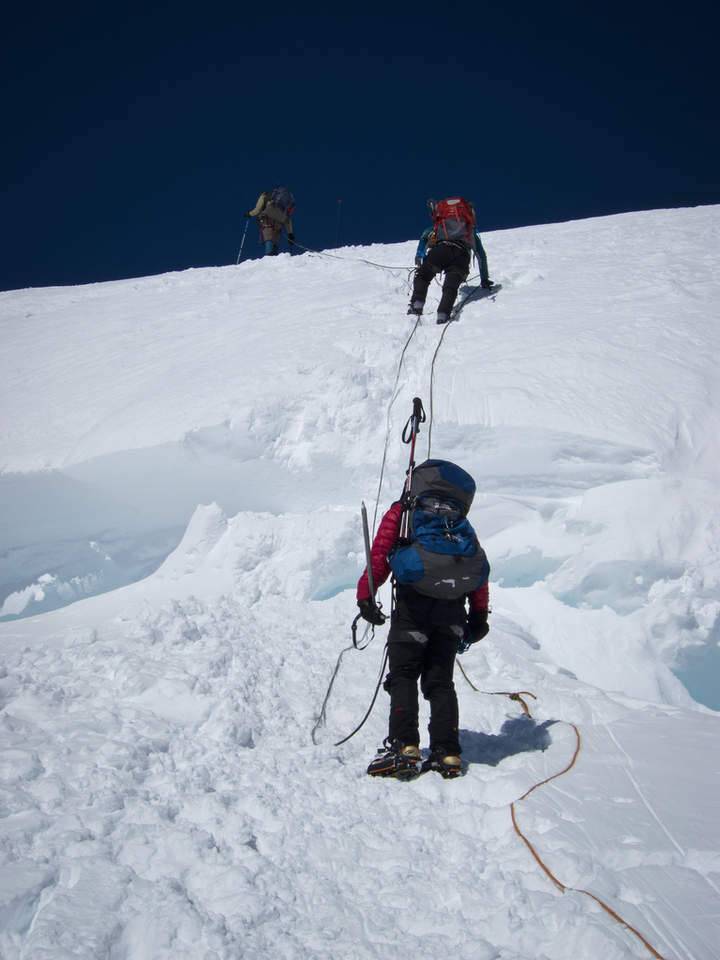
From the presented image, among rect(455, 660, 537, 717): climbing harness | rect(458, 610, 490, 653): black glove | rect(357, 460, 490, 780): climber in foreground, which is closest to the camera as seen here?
rect(357, 460, 490, 780): climber in foreground

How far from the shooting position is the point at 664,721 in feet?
9.01

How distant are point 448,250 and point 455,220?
34 centimetres

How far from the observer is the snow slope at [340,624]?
62.0 inches

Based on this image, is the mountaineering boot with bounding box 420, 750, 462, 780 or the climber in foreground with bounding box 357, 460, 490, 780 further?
the climber in foreground with bounding box 357, 460, 490, 780

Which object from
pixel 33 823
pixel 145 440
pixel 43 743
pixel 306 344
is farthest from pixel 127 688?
pixel 306 344

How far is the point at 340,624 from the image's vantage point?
3.74m

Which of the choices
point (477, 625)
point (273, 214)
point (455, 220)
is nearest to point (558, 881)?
point (477, 625)

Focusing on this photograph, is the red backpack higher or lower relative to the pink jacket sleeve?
higher

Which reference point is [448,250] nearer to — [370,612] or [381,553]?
[381,553]

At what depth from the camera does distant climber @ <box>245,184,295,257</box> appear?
10.9m

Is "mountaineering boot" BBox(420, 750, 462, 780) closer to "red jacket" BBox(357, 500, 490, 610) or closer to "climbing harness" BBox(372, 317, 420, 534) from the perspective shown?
"red jacket" BBox(357, 500, 490, 610)

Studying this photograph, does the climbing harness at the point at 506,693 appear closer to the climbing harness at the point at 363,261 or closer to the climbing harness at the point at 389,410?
the climbing harness at the point at 389,410

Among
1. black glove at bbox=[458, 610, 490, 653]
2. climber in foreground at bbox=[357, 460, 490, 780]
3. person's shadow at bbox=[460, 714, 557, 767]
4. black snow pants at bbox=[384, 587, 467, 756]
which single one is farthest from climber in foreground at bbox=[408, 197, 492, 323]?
person's shadow at bbox=[460, 714, 557, 767]

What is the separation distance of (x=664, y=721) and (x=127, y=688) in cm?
257
